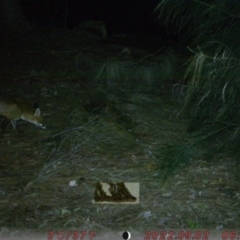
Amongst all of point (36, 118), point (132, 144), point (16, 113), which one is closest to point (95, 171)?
point (132, 144)

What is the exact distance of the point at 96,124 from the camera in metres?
6.58

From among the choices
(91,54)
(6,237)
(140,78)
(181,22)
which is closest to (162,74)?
(140,78)

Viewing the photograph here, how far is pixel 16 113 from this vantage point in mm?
6766

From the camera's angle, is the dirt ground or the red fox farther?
the red fox

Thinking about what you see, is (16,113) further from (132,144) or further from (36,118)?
(132,144)

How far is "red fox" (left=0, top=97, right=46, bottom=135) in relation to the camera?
22.0ft

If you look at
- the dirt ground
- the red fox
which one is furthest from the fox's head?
the dirt ground

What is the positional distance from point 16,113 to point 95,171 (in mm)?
1655

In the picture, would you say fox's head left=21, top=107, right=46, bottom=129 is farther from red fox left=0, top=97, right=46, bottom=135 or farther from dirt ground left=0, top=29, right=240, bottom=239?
dirt ground left=0, top=29, right=240, bottom=239

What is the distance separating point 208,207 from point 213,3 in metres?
2.01

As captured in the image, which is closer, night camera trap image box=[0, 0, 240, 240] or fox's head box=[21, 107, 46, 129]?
night camera trap image box=[0, 0, 240, 240]

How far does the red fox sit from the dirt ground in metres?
0.11

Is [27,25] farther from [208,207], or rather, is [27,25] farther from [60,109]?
[208,207]

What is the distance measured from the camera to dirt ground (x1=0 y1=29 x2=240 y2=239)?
4.71m
